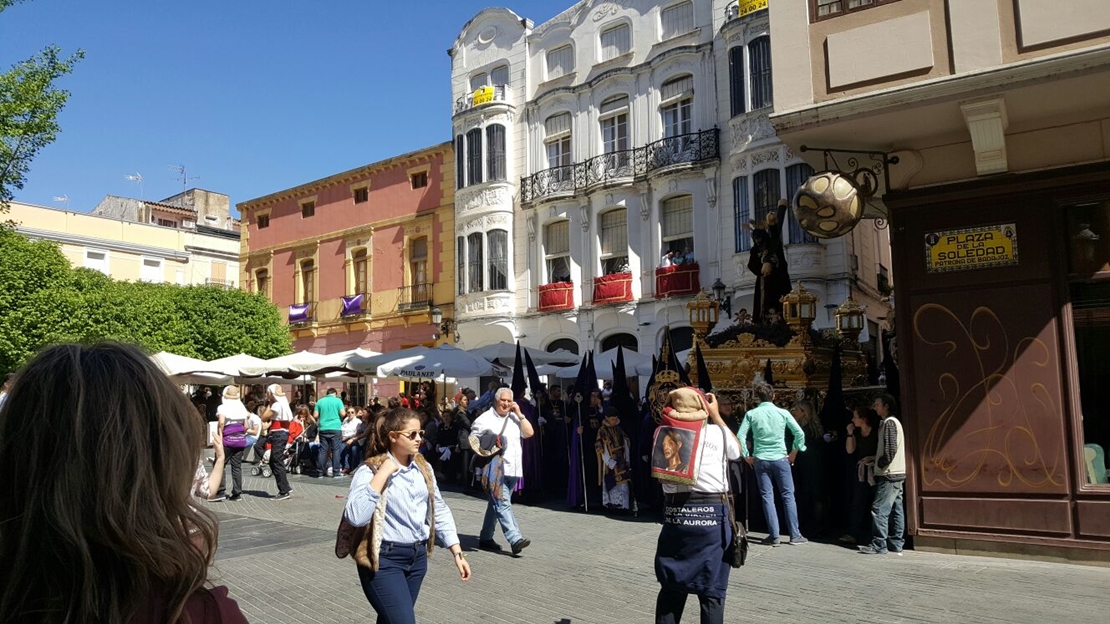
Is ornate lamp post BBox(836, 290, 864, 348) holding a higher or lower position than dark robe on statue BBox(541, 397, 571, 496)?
higher

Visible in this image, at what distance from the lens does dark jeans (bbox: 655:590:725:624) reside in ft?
16.6

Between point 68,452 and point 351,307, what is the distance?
31001 millimetres

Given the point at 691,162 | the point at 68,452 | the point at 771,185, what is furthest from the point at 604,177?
the point at 68,452

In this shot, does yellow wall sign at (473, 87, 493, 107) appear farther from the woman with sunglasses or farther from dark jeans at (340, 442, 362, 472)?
the woman with sunglasses

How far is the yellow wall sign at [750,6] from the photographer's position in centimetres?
2098

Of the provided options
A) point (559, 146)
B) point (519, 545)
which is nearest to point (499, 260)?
point (559, 146)

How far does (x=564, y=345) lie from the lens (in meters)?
25.7

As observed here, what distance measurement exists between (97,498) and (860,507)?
918cm

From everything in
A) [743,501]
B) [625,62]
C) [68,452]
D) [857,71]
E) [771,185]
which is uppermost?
[625,62]

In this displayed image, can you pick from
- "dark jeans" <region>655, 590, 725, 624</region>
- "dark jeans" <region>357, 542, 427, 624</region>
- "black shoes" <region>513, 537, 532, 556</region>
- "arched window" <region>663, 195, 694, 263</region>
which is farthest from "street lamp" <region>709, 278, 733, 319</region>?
"dark jeans" <region>357, 542, 427, 624</region>

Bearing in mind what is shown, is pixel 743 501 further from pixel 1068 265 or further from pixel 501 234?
pixel 501 234

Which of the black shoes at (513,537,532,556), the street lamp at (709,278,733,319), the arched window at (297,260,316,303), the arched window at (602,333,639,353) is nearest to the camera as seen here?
the black shoes at (513,537,532,556)

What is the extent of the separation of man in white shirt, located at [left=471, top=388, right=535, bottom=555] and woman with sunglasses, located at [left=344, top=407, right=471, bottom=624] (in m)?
3.72

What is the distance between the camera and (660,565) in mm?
5250
